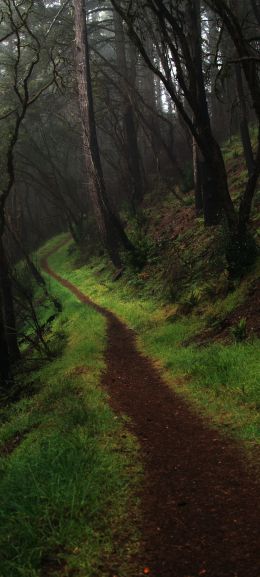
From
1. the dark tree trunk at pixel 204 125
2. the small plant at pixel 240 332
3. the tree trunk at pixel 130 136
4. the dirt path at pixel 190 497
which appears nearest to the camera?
the dirt path at pixel 190 497

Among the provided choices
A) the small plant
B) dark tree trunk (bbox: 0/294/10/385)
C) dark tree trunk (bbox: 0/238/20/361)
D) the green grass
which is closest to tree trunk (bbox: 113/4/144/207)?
dark tree trunk (bbox: 0/238/20/361)

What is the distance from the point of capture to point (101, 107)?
1000 inches

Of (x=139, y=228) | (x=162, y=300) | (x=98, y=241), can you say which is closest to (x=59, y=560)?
(x=162, y=300)

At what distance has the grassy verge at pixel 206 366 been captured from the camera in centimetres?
593

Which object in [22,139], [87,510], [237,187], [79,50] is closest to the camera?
[87,510]

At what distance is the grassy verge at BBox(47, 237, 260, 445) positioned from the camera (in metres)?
5.93

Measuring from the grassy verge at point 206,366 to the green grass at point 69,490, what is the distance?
1.25 meters

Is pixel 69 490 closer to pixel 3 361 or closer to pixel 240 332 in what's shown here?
pixel 240 332

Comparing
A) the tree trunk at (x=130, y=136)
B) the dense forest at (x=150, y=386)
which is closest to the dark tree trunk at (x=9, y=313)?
the dense forest at (x=150, y=386)

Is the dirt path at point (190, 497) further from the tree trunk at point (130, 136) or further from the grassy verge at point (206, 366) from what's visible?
the tree trunk at point (130, 136)

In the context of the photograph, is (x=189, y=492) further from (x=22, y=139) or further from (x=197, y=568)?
(x=22, y=139)

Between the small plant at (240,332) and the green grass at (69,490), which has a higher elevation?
the small plant at (240,332)

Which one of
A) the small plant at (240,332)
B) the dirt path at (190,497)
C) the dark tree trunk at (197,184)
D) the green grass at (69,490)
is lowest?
the dirt path at (190,497)

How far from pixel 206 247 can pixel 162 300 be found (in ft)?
6.22
